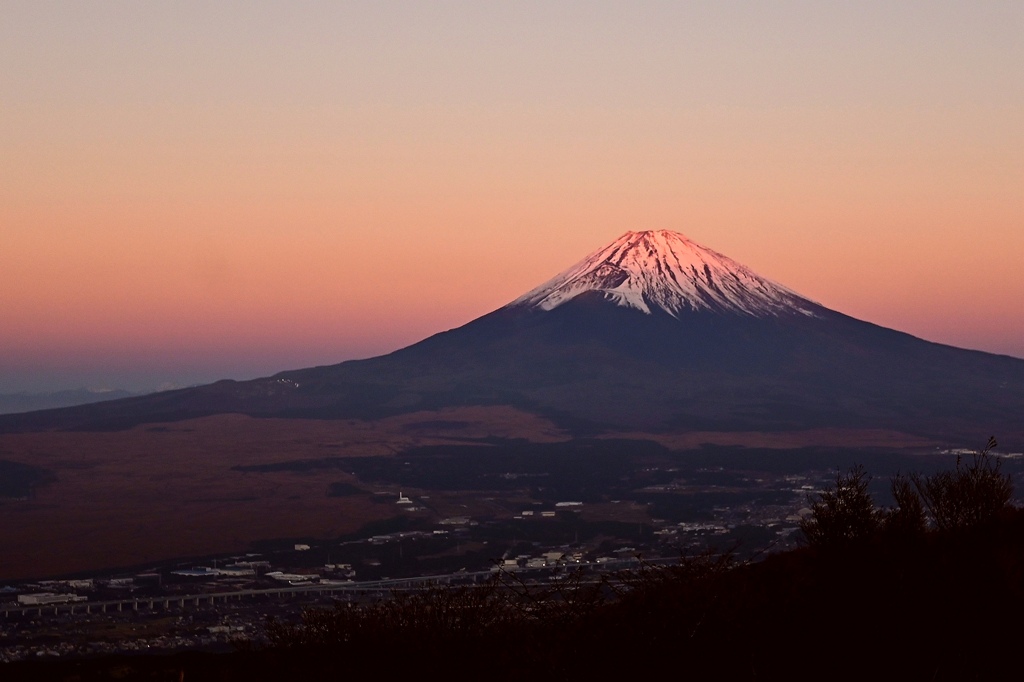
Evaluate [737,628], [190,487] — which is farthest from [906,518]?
[190,487]

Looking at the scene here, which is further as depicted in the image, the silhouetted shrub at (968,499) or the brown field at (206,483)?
the brown field at (206,483)

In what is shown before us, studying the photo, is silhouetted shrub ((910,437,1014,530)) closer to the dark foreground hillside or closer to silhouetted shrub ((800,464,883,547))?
the dark foreground hillside

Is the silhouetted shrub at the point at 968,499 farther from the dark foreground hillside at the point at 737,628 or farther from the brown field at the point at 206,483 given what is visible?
the brown field at the point at 206,483

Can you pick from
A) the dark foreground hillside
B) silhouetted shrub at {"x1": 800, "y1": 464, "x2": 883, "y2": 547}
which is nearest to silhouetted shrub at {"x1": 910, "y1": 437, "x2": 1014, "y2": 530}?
the dark foreground hillside

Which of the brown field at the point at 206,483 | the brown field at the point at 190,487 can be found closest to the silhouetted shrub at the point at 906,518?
the brown field at the point at 206,483

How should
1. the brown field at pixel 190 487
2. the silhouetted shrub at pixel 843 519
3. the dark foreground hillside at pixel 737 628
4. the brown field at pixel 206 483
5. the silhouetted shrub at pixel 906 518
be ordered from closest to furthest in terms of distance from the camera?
the dark foreground hillside at pixel 737 628
the silhouetted shrub at pixel 906 518
the silhouetted shrub at pixel 843 519
the brown field at pixel 190 487
the brown field at pixel 206 483

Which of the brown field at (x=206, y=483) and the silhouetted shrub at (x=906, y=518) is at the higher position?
the silhouetted shrub at (x=906, y=518)

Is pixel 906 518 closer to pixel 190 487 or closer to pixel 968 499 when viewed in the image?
pixel 968 499

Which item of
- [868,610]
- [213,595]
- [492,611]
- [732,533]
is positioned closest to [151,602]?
[213,595]

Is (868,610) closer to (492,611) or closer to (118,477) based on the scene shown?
(492,611)
